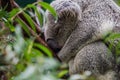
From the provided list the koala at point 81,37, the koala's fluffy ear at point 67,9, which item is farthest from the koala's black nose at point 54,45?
the koala's fluffy ear at point 67,9

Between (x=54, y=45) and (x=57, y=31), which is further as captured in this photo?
(x=57, y=31)

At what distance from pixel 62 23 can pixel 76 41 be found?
0.51ft

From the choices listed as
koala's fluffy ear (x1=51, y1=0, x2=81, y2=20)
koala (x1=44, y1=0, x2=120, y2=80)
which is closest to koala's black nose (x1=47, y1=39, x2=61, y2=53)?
koala (x1=44, y1=0, x2=120, y2=80)

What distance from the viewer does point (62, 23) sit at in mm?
2303

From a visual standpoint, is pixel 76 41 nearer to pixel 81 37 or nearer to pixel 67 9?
pixel 81 37

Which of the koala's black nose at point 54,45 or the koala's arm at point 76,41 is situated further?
the koala's arm at point 76,41

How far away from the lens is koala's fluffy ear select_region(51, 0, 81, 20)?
2265 millimetres

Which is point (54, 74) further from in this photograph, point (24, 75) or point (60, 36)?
point (60, 36)

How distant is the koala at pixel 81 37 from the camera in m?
2.26

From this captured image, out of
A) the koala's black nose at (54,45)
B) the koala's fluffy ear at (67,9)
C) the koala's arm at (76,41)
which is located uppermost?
the koala's fluffy ear at (67,9)

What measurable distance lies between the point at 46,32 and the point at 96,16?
1.21 ft

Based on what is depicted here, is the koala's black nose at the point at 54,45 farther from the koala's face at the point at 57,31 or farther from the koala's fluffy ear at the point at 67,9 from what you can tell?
the koala's fluffy ear at the point at 67,9

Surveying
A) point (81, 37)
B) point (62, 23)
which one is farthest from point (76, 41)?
point (62, 23)

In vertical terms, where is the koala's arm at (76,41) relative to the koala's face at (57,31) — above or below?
below
